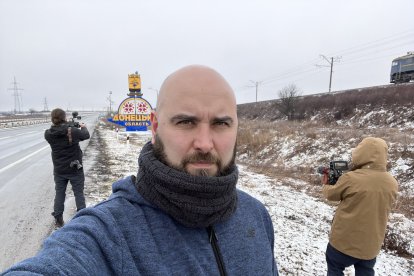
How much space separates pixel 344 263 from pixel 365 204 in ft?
2.64

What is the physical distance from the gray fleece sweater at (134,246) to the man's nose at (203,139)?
0.38 metres

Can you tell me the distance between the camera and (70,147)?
469 cm

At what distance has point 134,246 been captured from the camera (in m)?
1.07

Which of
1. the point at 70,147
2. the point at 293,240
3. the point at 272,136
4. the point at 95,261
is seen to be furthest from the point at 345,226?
the point at 272,136

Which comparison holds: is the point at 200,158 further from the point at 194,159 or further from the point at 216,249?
the point at 216,249

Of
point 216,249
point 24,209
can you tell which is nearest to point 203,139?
point 216,249

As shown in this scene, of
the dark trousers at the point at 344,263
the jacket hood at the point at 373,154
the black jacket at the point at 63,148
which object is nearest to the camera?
the jacket hood at the point at 373,154

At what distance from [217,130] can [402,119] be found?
22067mm

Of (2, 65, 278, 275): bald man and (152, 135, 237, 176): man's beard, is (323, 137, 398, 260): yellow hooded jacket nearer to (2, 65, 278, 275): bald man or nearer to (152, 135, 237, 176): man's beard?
(2, 65, 278, 275): bald man

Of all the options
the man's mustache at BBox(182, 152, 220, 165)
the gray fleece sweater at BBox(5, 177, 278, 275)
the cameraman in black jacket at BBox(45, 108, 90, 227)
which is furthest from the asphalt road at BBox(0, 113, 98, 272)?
the man's mustache at BBox(182, 152, 220, 165)

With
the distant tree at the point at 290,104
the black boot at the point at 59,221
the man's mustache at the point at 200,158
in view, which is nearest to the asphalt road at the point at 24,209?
the black boot at the point at 59,221

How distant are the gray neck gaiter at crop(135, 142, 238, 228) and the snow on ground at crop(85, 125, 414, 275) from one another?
2.95 meters

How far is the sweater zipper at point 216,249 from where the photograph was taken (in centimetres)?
121

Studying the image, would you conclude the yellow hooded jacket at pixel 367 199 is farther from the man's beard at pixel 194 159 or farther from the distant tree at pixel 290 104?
the distant tree at pixel 290 104
